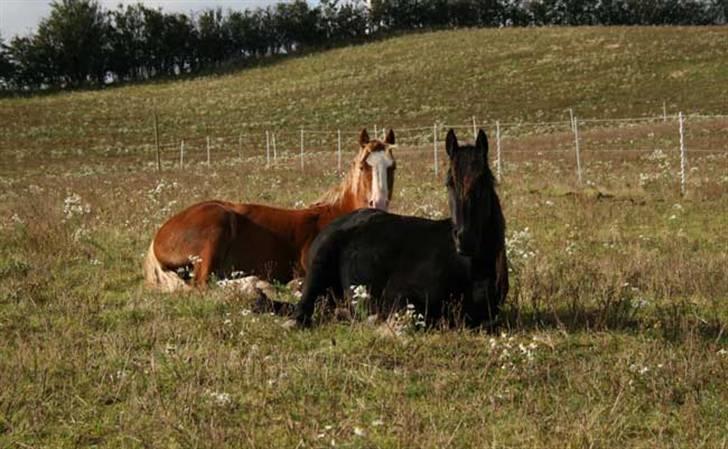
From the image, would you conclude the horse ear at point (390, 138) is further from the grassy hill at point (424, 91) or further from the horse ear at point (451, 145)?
the grassy hill at point (424, 91)

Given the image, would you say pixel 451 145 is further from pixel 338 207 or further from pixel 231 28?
pixel 231 28

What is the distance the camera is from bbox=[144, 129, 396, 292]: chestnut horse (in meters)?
8.38

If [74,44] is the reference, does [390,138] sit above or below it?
below

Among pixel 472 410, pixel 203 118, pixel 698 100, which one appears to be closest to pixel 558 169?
pixel 472 410

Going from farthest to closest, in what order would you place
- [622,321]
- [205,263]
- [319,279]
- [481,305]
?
[205,263] < [319,279] < [622,321] < [481,305]

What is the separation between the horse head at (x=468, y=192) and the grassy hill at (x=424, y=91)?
45.7 m


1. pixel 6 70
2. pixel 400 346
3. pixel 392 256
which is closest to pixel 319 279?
pixel 392 256

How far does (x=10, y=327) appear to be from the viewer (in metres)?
6.84

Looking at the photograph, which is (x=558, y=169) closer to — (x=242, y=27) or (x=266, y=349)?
(x=266, y=349)

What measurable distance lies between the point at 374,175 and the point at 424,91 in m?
56.3

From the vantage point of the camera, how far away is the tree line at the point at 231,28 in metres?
91.0

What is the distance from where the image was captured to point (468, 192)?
5.89 metres

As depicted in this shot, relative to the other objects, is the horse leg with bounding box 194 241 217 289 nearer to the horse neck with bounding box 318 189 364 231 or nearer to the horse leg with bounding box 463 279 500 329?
the horse neck with bounding box 318 189 364 231

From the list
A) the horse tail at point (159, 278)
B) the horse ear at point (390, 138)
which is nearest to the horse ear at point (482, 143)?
the horse ear at point (390, 138)
